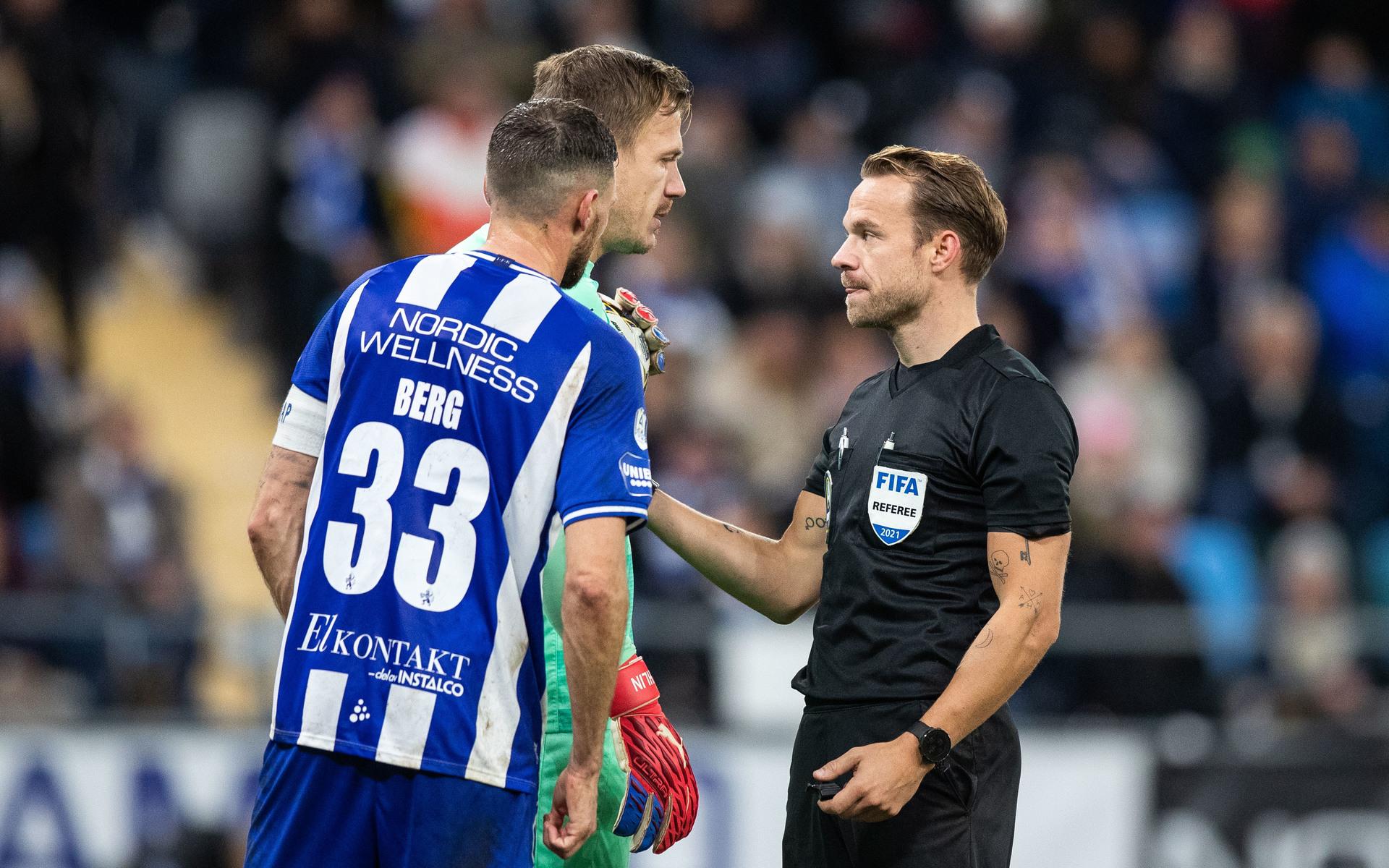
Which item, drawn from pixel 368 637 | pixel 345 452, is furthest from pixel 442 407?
pixel 368 637

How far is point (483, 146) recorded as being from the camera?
1110 centimetres

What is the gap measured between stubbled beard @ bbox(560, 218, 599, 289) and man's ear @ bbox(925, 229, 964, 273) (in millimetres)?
846

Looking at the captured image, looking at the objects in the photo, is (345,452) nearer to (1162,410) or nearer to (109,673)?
(109,673)

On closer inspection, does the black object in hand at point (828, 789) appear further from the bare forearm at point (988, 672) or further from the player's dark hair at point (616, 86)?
the player's dark hair at point (616, 86)

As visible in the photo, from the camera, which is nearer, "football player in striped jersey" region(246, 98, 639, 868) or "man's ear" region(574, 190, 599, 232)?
"football player in striped jersey" region(246, 98, 639, 868)

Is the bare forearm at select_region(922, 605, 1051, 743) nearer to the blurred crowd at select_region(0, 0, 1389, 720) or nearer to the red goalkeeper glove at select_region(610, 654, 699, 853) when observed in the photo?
the red goalkeeper glove at select_region(610, 654, 699, 853)

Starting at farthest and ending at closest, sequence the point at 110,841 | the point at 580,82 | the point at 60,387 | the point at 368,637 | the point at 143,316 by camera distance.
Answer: the point at 143,316, the point at 60,387, the point at 110,841, the point at 580,82, the point at 368,637

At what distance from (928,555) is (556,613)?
91 cm

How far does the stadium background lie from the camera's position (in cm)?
840

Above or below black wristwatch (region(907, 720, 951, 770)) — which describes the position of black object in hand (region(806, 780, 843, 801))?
below

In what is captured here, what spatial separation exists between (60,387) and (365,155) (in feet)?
7.73

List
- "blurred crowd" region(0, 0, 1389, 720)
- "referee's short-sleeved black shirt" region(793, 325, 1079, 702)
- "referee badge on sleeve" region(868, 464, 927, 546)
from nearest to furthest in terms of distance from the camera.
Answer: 1. "referee's short-sleeved black shirt" region(793, 325, 1079, 702)
2. "referee badge on sleeve" region(868, 464, 927, 546)
3. "blurred crowd" region(0, 0, 1389, 720)

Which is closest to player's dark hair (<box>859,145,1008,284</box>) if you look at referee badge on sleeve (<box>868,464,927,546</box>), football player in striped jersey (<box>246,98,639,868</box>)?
referee badge on sleeve (<box>868,464,927,546</box>)

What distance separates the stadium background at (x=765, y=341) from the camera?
8.40m
